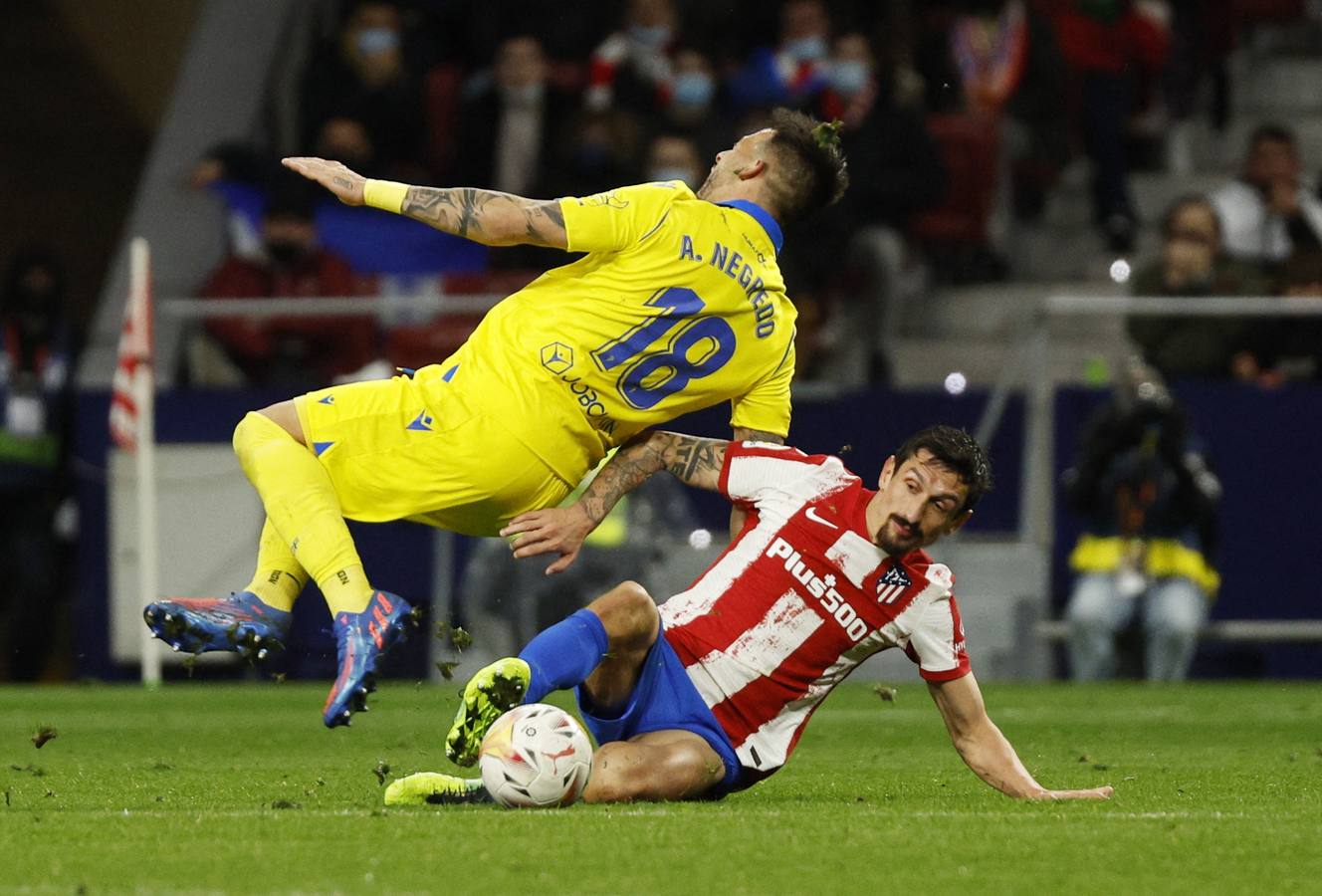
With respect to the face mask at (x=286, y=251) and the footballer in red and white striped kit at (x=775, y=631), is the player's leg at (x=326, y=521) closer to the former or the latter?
the footballer in red and white striped kit at (x=775, y=631)

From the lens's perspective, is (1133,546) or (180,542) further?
(180,542)

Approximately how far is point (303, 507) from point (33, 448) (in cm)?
733

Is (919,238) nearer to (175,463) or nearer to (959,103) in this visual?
(959,103)

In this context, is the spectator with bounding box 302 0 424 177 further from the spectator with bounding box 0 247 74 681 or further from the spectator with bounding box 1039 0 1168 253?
the spectator with bounding box 1039 0 1168 253

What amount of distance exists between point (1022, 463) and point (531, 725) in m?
7.27

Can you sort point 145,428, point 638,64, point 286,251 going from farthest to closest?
point 638,64 < point 286,251 < point 145,428

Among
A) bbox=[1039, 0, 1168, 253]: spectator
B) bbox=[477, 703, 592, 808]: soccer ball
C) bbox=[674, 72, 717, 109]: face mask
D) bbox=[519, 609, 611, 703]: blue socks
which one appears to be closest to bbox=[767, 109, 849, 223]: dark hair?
bbox=[519, 609, 611, 703]: blue socks

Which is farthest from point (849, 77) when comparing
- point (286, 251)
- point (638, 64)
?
point (286, 251)

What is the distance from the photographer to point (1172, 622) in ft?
41.0

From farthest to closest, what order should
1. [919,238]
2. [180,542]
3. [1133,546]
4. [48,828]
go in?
1. [919,238]
2. [180,542]
3. [1133,546]
4. [48,828]

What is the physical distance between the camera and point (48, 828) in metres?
6.09

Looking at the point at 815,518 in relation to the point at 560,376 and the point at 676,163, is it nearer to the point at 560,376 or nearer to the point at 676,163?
the point at 560,376

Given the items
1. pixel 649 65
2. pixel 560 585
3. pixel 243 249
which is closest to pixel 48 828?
pixel 560 585

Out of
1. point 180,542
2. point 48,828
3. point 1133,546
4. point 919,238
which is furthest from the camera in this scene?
point 919,238
